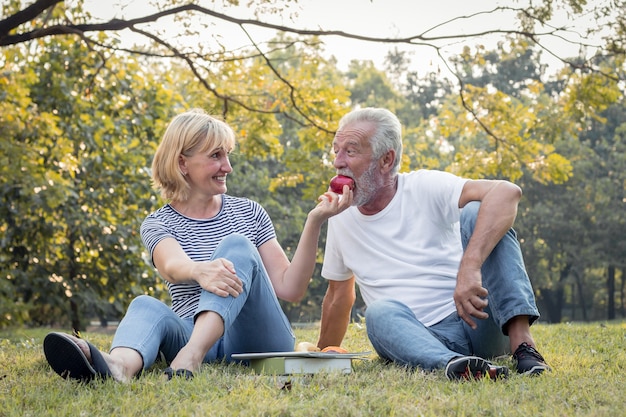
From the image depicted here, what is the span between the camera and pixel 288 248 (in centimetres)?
2856

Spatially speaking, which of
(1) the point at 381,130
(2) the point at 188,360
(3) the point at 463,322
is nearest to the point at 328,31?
(1) the point at 381,130

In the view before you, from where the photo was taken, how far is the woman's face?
430 centimetres

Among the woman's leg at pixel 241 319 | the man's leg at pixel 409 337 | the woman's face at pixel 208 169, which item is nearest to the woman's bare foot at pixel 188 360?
the woman's leg at pixel 241 319

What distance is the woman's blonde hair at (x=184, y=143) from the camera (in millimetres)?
4293

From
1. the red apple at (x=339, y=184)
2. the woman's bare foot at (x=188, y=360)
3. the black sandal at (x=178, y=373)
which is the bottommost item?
the black sandal at (x=178, y=373)

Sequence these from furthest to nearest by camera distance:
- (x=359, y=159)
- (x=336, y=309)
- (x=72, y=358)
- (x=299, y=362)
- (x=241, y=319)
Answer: (x=336, y=309) < (x=359, y=159) < (x=241, y=319) < (x=299, y=362) < (x=72, y=358)

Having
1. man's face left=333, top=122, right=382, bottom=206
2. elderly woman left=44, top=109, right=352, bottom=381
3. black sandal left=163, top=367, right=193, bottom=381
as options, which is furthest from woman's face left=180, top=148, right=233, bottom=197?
black sandal left=163, top=367, right=193, bottom=381

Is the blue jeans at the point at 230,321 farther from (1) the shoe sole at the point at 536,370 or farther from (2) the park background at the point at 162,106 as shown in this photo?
(2) the park background at the point at 162,106

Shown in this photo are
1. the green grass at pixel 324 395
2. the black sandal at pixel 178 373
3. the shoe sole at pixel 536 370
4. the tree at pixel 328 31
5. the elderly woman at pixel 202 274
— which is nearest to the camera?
the green grass at pixel 324 395

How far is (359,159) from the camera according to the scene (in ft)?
14.7

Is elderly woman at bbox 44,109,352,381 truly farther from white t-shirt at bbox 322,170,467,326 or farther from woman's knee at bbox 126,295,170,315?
white t-shirt at bbox 322,170,467,326

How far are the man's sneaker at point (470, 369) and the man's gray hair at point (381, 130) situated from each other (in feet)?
4.38

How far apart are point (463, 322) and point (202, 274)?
55.3 inches

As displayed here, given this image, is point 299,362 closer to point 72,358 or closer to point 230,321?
point 230,321
